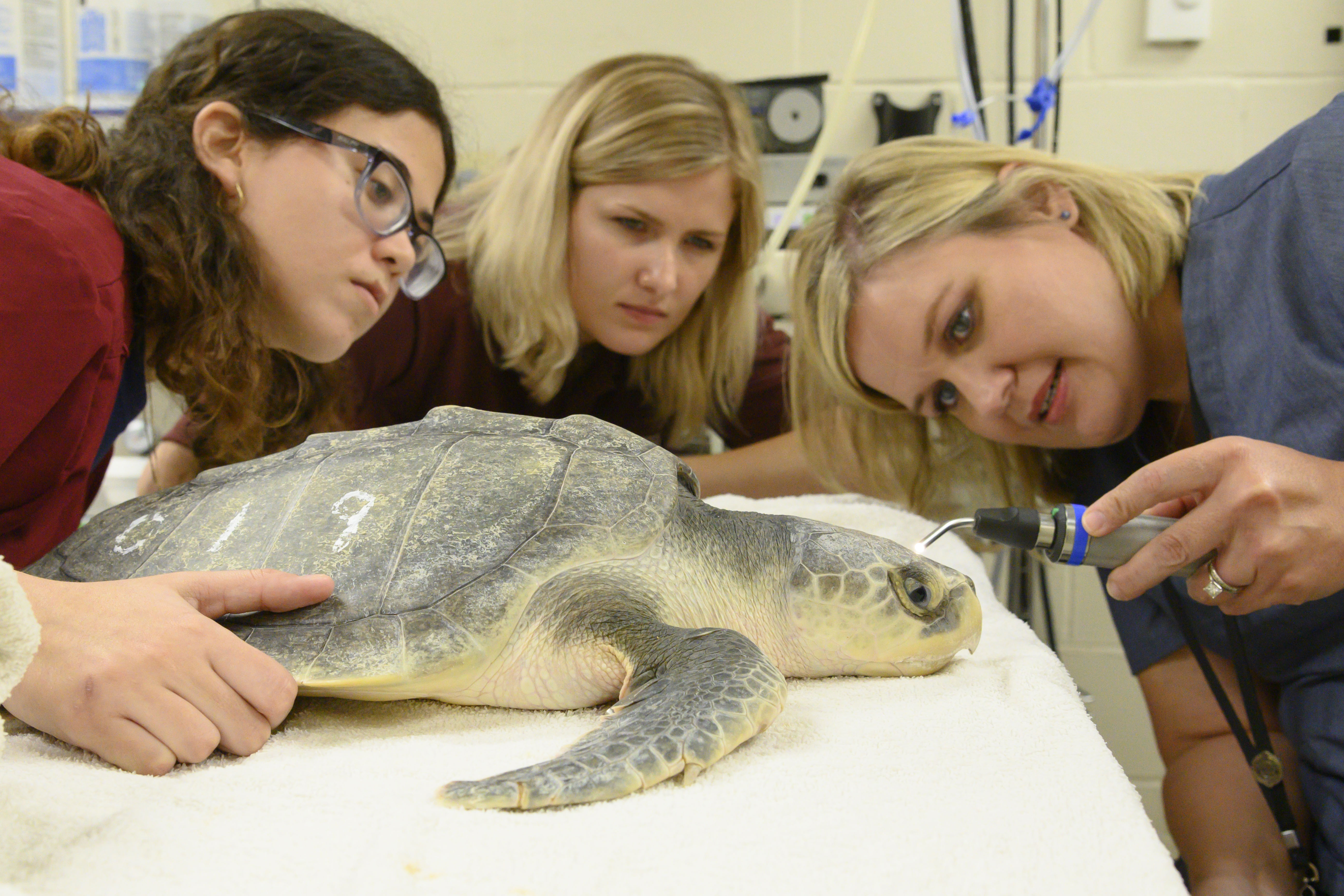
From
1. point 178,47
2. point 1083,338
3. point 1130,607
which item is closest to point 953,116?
point 1083,338

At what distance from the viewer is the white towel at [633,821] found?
1.21 feet

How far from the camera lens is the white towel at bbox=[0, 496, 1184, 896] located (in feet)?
1.21

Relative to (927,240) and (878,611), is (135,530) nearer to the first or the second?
(878,611)

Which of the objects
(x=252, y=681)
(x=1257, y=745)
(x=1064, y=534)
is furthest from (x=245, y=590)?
(x=1257, y=745)

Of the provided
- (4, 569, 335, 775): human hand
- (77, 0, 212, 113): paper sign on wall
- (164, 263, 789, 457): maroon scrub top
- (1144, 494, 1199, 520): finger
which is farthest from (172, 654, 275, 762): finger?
(77, 0, 212, 113): paper sign on wall

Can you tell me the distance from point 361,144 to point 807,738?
29.3 inches

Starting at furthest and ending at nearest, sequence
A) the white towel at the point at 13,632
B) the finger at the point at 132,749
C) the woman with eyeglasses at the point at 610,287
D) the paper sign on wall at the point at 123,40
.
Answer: the paper sign on wall at the point at 123,40 → the woman with eyeglasses at the point at 610,287 → the finger at the point at 132,749 → the white towel at the point at 13,632

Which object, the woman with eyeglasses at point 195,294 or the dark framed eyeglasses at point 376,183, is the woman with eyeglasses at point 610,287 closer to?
the woman with eyeglasses at point 195,294

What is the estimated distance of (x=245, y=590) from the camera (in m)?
0.59

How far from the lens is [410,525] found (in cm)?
63

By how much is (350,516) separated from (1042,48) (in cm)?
167

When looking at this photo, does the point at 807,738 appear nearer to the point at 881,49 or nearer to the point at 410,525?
the point at 410,525

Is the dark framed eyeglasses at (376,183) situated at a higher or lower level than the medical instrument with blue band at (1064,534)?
higher

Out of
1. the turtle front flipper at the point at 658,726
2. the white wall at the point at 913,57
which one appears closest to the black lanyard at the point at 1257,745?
the turtle front flipper at the point at 658,726
